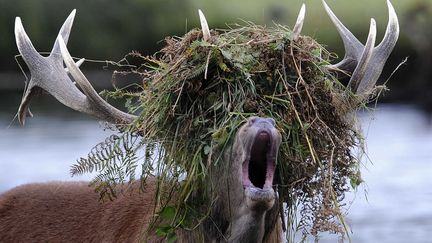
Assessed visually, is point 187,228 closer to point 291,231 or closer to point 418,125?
point 291,231

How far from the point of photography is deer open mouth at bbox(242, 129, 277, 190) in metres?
5.44

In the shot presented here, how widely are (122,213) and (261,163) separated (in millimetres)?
1514

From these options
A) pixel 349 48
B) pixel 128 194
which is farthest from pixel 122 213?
pixel 349 48

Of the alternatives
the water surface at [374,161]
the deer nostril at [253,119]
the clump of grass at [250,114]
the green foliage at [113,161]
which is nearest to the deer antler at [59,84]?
the green foliage at [113,161]

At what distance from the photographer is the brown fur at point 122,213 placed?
5.74m

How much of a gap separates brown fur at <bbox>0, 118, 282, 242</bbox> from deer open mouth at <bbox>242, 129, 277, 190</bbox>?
37mm

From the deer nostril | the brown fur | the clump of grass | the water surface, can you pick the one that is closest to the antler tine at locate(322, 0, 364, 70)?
the clump of grass

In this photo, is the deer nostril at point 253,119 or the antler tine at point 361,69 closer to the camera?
the deer nostril at point 253,119

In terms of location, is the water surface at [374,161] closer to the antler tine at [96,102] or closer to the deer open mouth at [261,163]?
the antler tine at [96,102]

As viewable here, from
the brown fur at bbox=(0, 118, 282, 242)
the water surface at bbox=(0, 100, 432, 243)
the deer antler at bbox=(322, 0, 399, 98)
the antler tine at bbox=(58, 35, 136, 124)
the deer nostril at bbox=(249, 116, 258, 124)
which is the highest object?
the water surface at bbox=(0, 100, 432, 243)

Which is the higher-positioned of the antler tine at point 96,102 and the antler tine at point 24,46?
the antler tine at point 24,46

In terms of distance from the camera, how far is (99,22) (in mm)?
31516

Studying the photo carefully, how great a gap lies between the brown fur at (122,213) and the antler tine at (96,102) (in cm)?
40

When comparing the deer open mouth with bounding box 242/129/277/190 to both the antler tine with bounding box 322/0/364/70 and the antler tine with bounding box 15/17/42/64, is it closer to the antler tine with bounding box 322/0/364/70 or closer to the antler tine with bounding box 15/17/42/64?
the antler tine with bounding box 322/0/364/70
